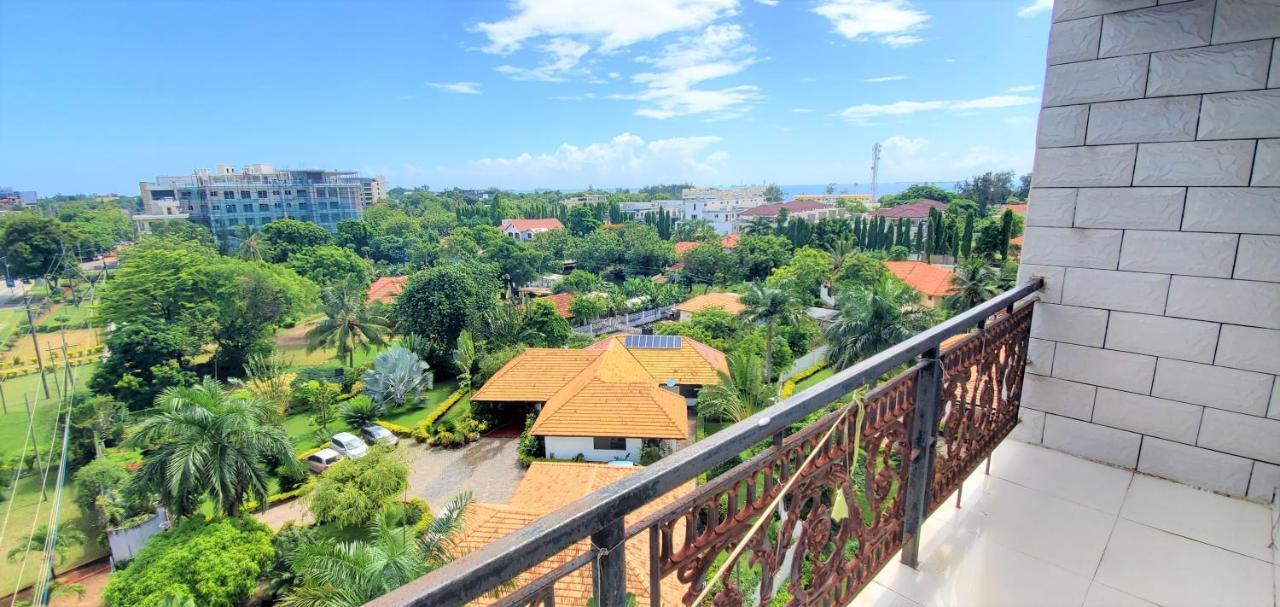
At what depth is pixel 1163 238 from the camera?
7.77ft

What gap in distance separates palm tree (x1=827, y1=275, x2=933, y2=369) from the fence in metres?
12.9

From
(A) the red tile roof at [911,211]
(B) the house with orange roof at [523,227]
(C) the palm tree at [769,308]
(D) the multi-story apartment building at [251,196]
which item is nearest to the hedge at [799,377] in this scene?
(C) the palm tree at [769,308]

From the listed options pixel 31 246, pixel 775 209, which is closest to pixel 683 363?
pixel 31 246

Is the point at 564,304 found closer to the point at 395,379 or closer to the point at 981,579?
the point at 395,379

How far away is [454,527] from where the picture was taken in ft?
20.7

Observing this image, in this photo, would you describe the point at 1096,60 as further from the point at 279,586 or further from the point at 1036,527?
the point at 279,586

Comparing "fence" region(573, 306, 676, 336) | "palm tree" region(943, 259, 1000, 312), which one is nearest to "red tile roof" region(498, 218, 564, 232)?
"fence" region(573, 306, 676, 336)

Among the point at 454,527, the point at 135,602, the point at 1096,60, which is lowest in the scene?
the point at 135,602

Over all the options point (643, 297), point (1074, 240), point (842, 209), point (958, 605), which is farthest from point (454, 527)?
point (842, 209)

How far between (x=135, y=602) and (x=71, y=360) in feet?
61.6

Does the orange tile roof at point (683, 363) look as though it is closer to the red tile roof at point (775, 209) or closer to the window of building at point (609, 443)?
the window of building at point (609, 443)

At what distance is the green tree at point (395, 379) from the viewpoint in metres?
16.4

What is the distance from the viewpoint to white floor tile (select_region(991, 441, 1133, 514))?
7.98 ft

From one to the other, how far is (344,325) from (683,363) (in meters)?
11.5
